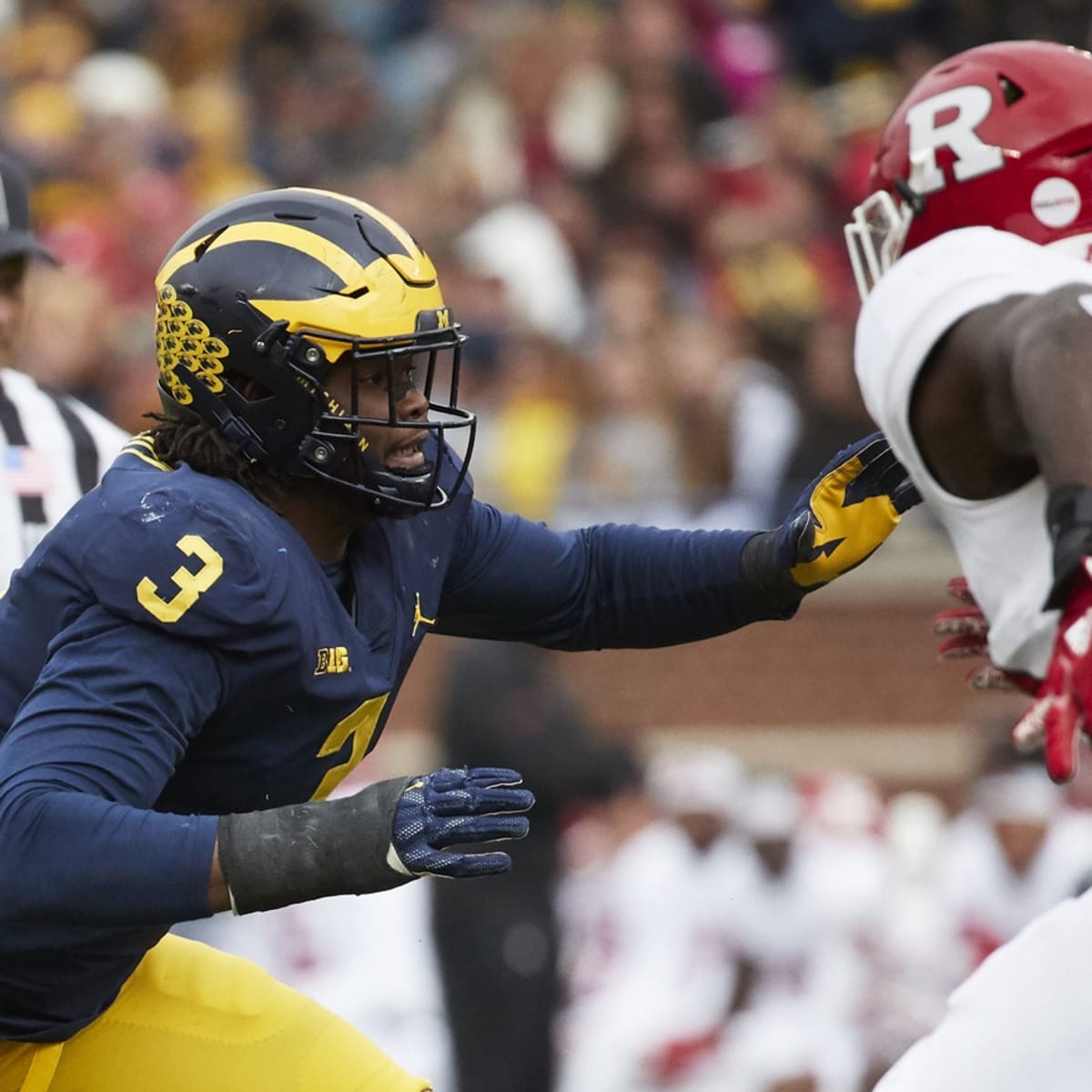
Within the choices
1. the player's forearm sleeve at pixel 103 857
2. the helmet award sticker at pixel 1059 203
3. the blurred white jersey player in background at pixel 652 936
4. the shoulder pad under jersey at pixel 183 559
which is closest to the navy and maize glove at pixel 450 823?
the player's forearm sleeve at pixel 103 857

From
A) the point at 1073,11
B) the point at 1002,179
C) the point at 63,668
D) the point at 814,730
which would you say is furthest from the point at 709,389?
the point at 63,668

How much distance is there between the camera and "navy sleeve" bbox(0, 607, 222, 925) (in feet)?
9.48

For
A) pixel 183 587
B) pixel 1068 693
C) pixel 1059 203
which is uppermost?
pixel 1059 203

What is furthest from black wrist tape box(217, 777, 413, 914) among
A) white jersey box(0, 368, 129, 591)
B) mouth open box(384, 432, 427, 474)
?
white jersey box(0, 368, 129, 591)

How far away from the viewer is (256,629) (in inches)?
122

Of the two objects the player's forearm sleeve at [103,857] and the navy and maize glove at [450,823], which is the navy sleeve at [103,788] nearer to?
the player's forearm sleeve at [103,857]

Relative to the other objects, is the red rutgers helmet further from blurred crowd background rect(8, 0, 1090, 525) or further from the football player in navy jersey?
blurred crowd background rect(8, 0, 1090, 525)

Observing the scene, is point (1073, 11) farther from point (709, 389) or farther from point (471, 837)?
point (471, 837)

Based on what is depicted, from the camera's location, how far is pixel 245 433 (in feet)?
11.1

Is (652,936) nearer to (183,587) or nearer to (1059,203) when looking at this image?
(1059,203)

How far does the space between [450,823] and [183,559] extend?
542 mm

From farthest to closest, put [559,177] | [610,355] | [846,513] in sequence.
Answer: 1. [559,177]
2. [610,355]
3. [846,513]

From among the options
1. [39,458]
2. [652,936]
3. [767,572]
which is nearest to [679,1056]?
[652,936]

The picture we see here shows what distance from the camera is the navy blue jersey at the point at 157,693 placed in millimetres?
2908
